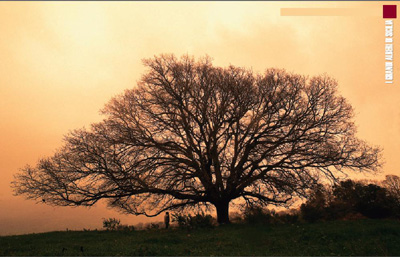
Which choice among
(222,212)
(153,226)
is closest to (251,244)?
(222,212)

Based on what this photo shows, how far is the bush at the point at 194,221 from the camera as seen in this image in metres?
22.2

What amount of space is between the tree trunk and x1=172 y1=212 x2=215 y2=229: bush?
161 centimetres

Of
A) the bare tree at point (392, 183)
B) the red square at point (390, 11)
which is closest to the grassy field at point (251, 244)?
the bare tree at point (392, 183)

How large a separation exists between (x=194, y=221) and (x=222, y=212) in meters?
2.72

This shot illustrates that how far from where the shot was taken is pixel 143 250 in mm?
13406

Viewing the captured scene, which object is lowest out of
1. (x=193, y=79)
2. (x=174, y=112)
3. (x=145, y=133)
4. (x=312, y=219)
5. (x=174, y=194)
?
(x=312, y=219)

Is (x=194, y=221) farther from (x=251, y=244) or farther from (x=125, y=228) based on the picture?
(x=251, y=244)

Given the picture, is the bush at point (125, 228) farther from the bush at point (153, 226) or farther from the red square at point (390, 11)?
the red square at point (390, 11)

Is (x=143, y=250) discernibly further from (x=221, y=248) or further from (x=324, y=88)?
(x=324, y=88)

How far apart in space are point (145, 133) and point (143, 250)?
36.1 ft

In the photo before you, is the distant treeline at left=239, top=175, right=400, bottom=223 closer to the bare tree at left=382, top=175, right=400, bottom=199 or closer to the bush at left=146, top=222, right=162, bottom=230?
the bare tree at left=382, top=175, right=400, bottom=199

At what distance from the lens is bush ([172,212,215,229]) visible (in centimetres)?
2221

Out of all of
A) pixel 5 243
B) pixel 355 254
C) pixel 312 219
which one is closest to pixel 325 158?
pixel 312 219

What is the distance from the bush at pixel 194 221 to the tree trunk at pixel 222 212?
1605 millimetres
